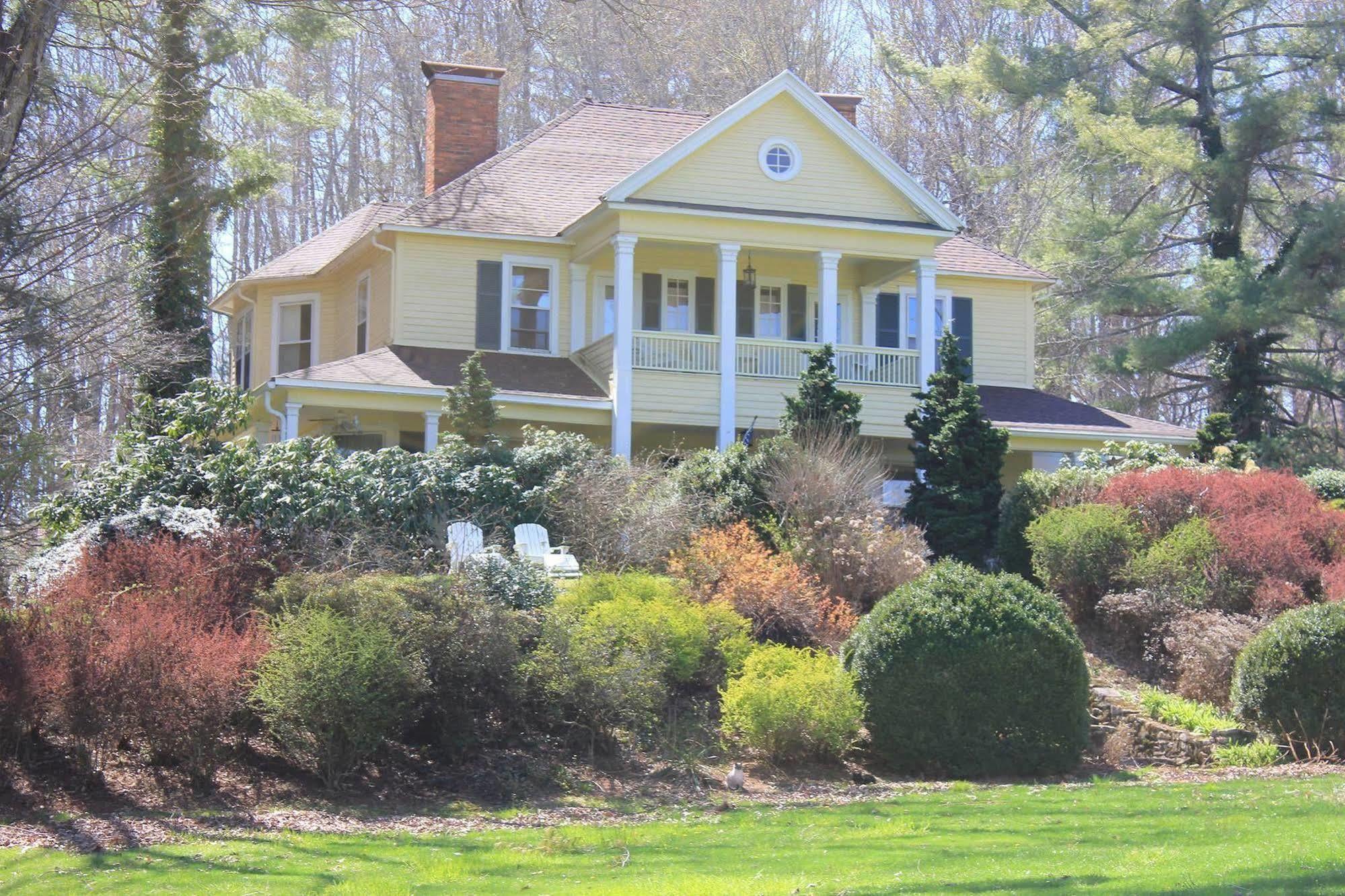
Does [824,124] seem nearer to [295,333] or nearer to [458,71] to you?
[458,71]

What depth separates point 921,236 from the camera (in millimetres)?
24172

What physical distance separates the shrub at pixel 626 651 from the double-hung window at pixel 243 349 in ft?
47.8

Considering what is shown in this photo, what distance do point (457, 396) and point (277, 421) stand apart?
18.9 feet

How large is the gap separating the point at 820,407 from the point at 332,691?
10.1 m

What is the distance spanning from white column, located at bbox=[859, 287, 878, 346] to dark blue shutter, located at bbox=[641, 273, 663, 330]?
11.9 feet

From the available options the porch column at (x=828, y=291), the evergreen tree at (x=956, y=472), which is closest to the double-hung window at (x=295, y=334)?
the porch column at (x=828, y=291)

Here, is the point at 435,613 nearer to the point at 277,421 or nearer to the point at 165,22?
the point at 165,22

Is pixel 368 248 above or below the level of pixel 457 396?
above

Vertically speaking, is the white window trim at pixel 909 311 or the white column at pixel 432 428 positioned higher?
Answer: the white window trim at pixel 909 311

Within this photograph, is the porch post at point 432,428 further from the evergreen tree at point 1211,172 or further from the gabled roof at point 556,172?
the evergreen tree at point 1211,172

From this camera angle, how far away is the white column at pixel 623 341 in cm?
2256

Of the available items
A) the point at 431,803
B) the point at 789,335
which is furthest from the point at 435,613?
the point at 789,335

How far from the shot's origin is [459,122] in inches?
1055

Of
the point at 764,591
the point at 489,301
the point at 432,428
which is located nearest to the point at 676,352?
the point at 489,301
